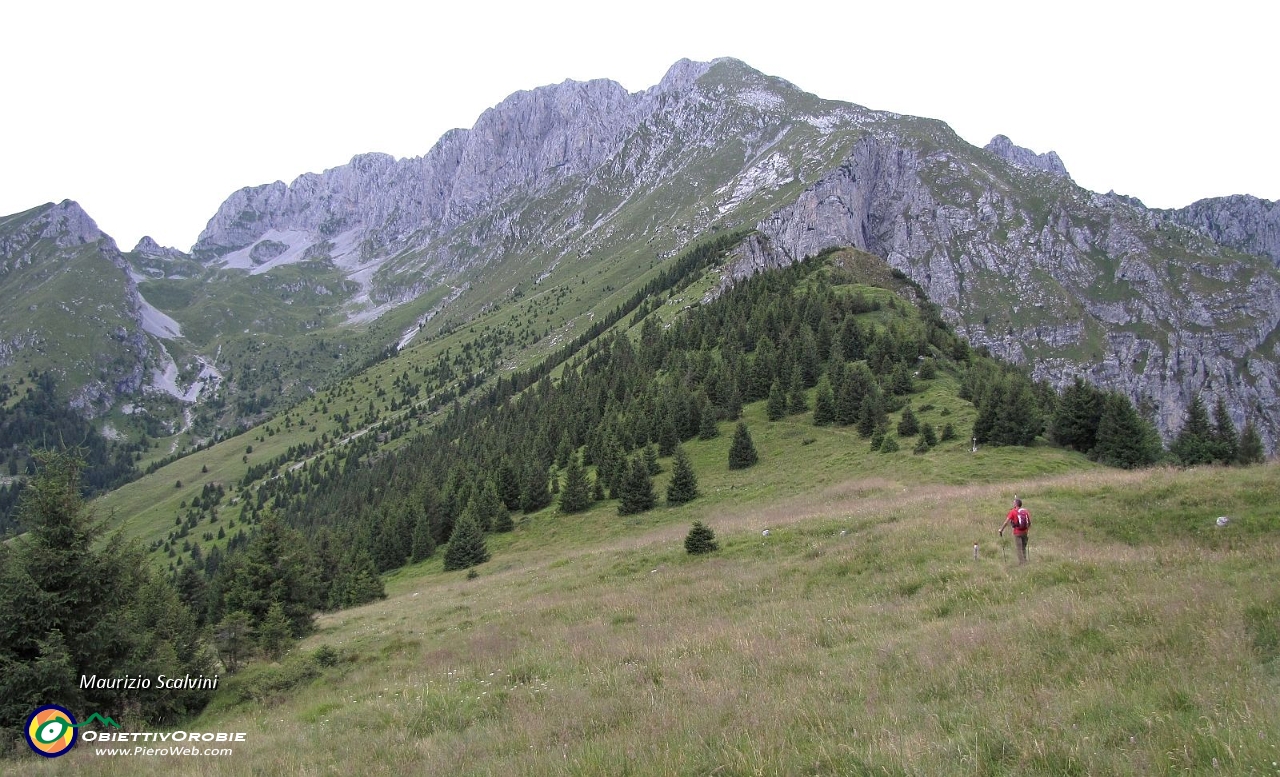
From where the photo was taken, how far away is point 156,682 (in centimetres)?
1647

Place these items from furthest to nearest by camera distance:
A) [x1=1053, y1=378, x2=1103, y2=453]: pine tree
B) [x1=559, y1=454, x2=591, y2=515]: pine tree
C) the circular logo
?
[x1=559, y1=454, x2=591, y2=515]: pine tree, [x1=1053, y1=378, x2=1103, y2=453]: pine tree, the circular logo

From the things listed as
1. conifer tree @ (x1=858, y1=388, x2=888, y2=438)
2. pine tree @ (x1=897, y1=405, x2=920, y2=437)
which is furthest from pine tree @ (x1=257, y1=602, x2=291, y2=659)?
conifer tree @ (x1=858, y1=388, x2=888, y2=438)

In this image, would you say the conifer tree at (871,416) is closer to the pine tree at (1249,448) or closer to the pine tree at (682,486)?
the pine tree at (682,486)

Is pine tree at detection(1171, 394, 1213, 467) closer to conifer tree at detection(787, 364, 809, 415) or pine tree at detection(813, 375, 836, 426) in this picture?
pine tree at detection(813, 375, 836, 426)

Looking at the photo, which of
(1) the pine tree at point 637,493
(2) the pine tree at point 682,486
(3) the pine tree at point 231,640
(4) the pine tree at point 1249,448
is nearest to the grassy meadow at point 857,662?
(3) the pine tree at point 231,640

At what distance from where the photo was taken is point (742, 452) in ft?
172

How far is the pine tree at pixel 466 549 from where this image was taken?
49906mm

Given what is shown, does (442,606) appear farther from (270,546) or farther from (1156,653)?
(1156,653)

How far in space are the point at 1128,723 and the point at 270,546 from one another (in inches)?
1360

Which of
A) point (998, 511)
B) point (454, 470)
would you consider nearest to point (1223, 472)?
point (998, 511)

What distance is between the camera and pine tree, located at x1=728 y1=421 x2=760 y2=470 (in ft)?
171

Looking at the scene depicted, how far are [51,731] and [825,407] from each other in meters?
53.9

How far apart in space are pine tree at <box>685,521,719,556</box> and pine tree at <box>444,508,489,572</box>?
92.3 feet

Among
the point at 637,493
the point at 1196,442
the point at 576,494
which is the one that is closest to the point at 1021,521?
the point at 637,493
